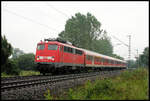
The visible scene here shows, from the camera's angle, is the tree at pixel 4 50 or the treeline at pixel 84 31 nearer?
the tree at pixel 4 50

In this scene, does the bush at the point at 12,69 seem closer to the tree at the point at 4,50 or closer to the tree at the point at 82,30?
the tree at the point at 4,50

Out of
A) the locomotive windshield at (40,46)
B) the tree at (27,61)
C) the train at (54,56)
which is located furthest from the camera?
the tree at (27,61)

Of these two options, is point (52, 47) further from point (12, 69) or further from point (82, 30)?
point (82, 30)

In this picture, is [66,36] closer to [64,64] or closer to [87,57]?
[87,57]

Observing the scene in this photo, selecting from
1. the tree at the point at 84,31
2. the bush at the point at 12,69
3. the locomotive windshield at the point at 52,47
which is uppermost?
the tree at the point at 84,31

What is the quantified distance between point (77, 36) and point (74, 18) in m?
5.77

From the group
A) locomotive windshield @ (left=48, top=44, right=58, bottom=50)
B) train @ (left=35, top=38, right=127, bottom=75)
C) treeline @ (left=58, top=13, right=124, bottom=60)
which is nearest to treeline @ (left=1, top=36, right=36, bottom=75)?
train @ (left=35, top=38, right=127, bottom=75)

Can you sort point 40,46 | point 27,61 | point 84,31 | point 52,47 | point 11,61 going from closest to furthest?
point 52,47 < point 40,46 < point 11,61 < point 27,61 < point 84,31

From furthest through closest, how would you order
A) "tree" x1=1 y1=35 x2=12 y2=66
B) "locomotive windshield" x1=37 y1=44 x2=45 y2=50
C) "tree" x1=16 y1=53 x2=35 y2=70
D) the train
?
"tree" x1=16 y1=53 x2=35 y2=70, "locomotive windshield" x1=37 y1=44 x2=45 y2=50, the train, "tree" x1=1 y1=35 x2=12 y2=66

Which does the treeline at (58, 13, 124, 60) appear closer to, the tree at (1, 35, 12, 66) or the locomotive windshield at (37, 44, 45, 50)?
the locomotive windshield at (37, 44, 45, 50)

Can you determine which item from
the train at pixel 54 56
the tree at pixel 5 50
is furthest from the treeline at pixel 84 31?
the tree at pixel 5 50

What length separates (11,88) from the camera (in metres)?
9.23

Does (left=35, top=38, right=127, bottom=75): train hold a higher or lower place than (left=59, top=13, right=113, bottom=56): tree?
lower

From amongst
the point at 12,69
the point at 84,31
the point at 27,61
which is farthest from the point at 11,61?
the point at 84,31
